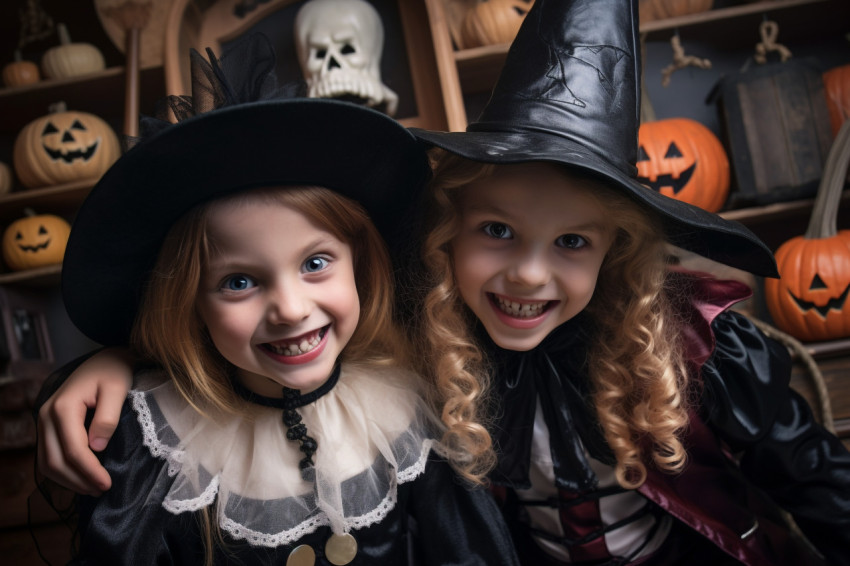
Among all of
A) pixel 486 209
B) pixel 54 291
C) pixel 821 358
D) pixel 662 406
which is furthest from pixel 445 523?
pixel 54 291

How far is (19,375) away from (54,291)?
0.49m

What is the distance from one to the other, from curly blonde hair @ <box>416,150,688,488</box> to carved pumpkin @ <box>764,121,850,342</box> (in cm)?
93

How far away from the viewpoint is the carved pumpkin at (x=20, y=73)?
227cm

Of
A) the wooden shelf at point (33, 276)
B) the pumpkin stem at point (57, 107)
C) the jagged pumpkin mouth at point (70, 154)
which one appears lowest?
the wooden shelf at point (33, 276)

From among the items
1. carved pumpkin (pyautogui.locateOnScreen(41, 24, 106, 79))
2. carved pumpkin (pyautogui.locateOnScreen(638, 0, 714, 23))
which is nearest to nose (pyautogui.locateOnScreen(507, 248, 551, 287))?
carved pumpkin (pyautogui.locateOnScreen(638, 0, 714, 23))

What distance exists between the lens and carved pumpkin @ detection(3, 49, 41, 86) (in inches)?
89.4

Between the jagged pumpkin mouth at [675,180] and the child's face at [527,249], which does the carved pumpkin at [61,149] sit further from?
the jagged pumpkin mouth at [675,180]

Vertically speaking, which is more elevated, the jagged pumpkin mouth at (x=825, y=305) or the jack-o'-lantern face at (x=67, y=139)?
the jack-o'-lantern face at (x=67, y=139)

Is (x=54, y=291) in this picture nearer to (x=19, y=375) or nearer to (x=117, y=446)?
(x=19, y=375)

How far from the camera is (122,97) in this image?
7.79 ft

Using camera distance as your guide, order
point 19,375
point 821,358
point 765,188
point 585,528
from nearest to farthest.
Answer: point 585,528 → point 821,358 → point 765,188 → point 19,375

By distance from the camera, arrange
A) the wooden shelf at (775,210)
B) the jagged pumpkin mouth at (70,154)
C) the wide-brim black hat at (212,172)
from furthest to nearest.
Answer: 1. the jagged pumpkin mouth at (70,154)
2. the wooden shelf at (775,210)
3. the wide-brim black hat at (212,172)

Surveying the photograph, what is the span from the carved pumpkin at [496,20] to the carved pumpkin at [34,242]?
5.58ft

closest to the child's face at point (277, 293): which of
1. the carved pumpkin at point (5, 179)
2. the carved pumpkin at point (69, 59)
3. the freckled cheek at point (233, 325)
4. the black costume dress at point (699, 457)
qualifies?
the freckled cheek at point (233, 325)
